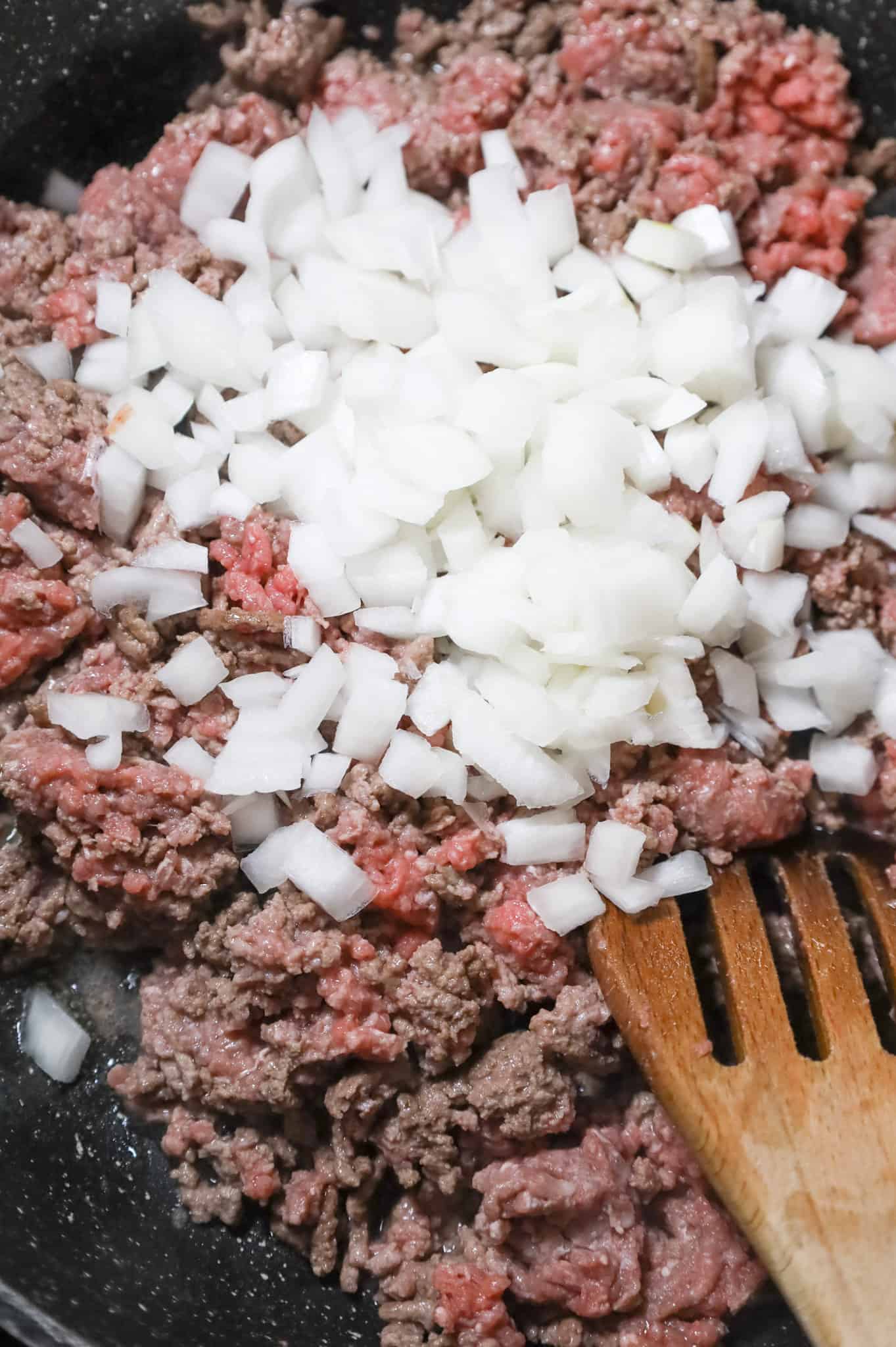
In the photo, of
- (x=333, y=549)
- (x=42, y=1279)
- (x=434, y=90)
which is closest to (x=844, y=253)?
(x=434, y=90)

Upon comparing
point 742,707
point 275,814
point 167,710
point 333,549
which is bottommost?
point 742,707

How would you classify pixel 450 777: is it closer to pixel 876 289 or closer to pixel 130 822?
pixel 130 822

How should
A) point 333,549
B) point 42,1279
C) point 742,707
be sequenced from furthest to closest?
point 742,707 < point 333,549 < point 42,1279

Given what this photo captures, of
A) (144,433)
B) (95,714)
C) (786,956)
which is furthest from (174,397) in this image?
(786,956)

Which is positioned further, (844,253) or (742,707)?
(844,253)

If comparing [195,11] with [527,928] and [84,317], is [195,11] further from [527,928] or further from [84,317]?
[527,928]

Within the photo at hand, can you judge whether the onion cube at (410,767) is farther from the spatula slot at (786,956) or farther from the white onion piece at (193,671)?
Result: the spatula slot at (786,956)

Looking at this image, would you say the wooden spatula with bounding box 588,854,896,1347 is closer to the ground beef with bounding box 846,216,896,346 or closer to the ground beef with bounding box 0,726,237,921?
the ground beef with bounding box 0,726,237,921

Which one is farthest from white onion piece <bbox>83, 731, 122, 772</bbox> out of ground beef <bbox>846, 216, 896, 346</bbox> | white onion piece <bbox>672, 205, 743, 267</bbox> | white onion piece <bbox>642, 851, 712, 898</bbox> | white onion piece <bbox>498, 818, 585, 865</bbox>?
ground beef <bbox>846, 216, 896, 346</bbox>
